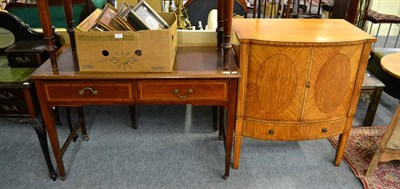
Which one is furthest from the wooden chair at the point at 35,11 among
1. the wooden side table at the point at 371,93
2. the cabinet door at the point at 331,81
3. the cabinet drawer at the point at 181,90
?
the wooden side table at the point at 371,93

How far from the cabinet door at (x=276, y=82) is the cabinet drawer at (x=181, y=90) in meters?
0.20

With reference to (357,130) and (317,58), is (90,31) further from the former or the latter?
(357,130)

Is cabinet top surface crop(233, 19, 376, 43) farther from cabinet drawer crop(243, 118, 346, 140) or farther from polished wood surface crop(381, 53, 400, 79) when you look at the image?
polished wood surface crop(381, 53, 400, 79)

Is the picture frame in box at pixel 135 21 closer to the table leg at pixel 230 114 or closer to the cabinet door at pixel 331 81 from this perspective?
the table leg at pixel 230 114

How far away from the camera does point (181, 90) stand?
1.64m

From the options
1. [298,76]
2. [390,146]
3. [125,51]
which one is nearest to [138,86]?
[125,51]

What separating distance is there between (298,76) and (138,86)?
843 millimetres

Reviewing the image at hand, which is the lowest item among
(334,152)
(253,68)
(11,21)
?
(334,152)

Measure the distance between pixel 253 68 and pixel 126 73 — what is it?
660mm

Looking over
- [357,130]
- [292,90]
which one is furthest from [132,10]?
[357,130]

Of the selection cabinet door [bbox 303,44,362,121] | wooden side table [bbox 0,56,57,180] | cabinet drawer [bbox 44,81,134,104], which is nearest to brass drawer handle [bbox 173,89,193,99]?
cabinet drawer [bbox 44,81,134,104]

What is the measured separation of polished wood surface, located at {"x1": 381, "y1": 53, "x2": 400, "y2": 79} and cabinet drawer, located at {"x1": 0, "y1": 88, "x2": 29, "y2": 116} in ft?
8.03

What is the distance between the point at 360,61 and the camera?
5.64ft

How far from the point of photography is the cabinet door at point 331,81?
5.41 ft
